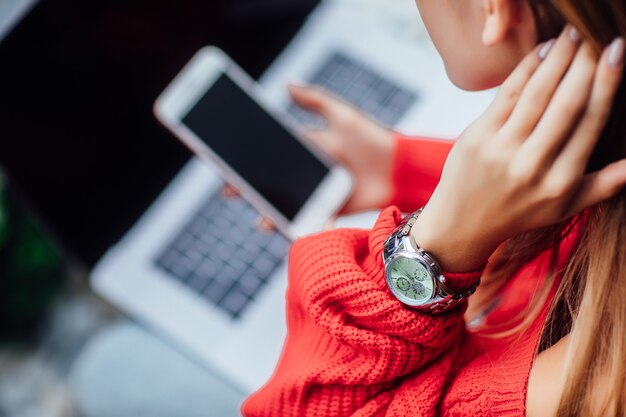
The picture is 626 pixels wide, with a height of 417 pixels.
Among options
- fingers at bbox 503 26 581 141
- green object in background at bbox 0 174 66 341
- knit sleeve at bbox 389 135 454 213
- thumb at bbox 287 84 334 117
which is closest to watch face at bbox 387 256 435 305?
fingers at bbox 503 26 581 141

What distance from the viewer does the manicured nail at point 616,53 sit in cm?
27

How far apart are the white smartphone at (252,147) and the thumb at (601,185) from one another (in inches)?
12.3

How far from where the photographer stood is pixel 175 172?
0.73 metres

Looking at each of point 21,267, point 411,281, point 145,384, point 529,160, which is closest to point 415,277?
point 411,281

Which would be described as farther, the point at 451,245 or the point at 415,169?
the point at 415,169

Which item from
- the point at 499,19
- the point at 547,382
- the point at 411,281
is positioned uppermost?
the point at 499,19

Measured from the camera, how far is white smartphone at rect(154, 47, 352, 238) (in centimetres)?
60

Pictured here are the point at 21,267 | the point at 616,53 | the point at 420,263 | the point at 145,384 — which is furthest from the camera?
the point at 21,267

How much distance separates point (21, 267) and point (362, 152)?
2.02 ft

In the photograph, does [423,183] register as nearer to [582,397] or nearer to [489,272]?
[489,272]

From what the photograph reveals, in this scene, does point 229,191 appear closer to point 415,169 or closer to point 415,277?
point 415,169

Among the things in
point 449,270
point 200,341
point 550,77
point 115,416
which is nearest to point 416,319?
point 449,270

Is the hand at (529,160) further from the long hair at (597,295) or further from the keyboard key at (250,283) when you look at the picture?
the keyboard key at (250,283)

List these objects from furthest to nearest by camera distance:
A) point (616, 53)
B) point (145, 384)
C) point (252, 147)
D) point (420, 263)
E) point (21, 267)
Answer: point (21, 267), point (145, 384), point (252, 147), point (420, 263), point (616, 53)
